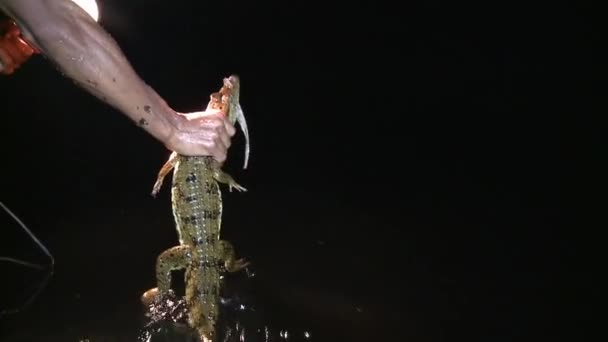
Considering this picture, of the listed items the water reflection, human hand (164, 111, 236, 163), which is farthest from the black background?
human hand (164, 111, 236, 163)

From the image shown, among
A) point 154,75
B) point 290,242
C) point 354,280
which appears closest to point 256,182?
point 290,242

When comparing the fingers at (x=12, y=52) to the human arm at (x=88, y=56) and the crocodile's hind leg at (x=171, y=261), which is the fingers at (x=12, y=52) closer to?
the human arm at (x=88, y=56)

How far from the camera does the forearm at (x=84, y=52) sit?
78.4 inches

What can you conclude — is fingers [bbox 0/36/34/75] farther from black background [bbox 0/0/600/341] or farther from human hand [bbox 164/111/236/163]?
human hand [bbox 164/111/236/163]

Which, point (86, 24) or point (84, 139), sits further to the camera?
point (84, 139)

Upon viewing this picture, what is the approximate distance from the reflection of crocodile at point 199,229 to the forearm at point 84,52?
110cm

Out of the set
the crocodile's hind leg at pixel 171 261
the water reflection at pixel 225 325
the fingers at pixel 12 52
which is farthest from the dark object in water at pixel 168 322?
the fingers at pixel 12 52

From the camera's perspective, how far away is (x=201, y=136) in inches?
99.2

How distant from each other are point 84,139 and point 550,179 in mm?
7662

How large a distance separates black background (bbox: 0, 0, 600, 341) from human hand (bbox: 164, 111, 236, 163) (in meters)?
1.25

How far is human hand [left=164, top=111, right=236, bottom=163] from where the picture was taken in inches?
96.8

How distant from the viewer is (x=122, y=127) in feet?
27.3

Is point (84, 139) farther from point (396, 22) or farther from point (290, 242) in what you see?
point (396, 22)

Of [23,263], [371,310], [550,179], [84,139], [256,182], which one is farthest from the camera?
[84,139]
